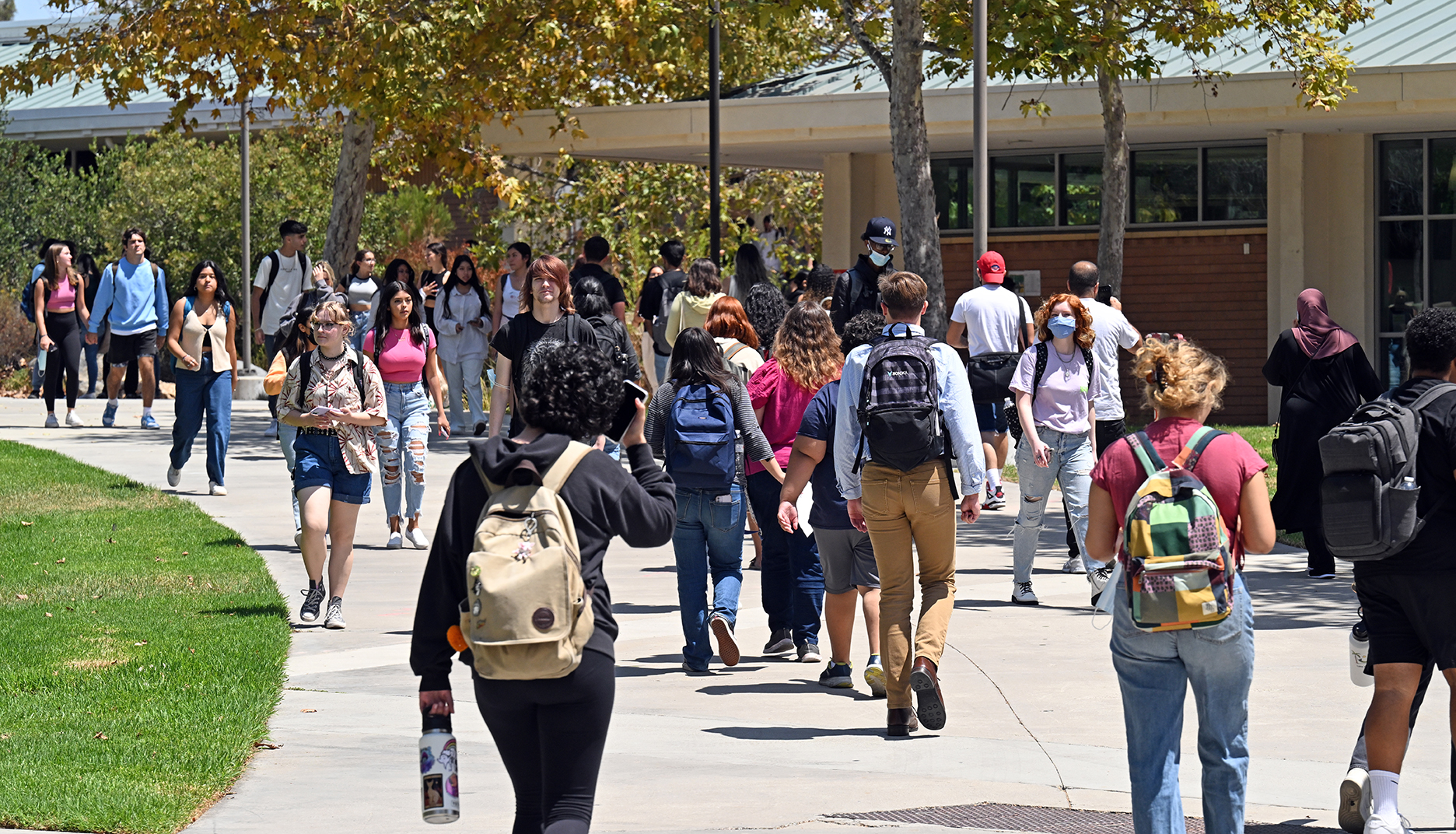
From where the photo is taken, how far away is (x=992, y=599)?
1031 cm

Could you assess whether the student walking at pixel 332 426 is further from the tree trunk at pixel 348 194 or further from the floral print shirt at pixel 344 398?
the tree trunk at pixel 348 194

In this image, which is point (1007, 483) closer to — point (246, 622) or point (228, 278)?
point (246, 622)

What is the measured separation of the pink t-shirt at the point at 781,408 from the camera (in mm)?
8617

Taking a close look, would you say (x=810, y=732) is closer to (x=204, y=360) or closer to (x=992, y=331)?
(x=992, y=331)

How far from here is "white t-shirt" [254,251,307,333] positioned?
16.7 m

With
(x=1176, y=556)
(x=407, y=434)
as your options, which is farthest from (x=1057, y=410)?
(x=1176, y=556)

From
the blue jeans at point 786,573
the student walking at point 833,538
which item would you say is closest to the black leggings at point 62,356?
the blue jeans at point 786,573

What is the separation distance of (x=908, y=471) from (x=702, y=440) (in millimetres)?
1498

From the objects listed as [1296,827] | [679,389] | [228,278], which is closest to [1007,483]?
[679,389]

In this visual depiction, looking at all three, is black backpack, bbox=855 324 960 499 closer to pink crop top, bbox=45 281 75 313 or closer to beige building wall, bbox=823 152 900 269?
pink crop top, bbox=45 281 75 313

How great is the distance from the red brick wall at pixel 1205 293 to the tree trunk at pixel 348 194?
8.08 m

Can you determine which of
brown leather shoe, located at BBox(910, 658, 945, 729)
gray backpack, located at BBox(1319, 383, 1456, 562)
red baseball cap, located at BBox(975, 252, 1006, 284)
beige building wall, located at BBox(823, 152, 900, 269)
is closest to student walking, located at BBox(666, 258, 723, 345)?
red baseball cap, located at BBox(975, 252, 1006, 284)

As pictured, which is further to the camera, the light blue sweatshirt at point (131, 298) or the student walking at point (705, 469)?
the light blue sweatshirt at point (131, 298)

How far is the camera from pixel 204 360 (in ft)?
44.8
